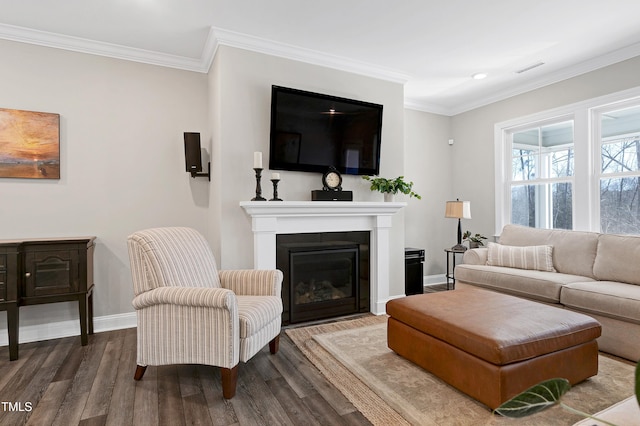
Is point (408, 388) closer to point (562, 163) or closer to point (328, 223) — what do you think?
point (328, 223)

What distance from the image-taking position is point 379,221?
3627 mm

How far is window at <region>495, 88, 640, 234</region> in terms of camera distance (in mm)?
3408

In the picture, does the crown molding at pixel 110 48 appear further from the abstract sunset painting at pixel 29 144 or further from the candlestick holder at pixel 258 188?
the candlestick holder at pixel 258 188

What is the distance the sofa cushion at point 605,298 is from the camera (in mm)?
2416

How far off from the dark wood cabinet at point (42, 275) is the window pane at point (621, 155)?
4.93 metres

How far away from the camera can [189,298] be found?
2.05 meters

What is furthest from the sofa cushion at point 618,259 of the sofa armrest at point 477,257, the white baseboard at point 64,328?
the white baseboard at point 64,328

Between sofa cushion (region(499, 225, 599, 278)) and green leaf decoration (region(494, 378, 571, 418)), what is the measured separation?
129 inches

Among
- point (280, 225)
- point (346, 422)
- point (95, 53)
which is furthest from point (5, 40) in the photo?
point (346, 422)

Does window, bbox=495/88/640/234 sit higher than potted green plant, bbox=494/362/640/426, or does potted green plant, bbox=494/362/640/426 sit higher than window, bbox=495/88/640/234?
window, bbox=495/88/640/234

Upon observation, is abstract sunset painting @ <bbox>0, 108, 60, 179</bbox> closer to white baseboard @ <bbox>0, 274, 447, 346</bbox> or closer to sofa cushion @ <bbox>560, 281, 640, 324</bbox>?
white baseboard @ <bbox>0, 274, 447, 346</bbox>

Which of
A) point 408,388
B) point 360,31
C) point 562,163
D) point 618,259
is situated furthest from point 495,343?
point 562,163

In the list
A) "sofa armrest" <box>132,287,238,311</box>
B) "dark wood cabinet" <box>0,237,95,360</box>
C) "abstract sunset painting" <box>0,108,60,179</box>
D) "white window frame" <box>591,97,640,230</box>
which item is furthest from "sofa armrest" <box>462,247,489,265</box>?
"abstract sunset painting" <box>0,108,60,179</box>

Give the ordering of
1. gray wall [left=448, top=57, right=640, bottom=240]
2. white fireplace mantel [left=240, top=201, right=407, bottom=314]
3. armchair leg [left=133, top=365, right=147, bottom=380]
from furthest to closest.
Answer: gray wall [left=448, top=57, right=640, bottom=240] → white fireplace mantel [left=240, top=201, right=407, bottom=314] → armchair leg [left=133, top=365, right=147, bottom=380]
